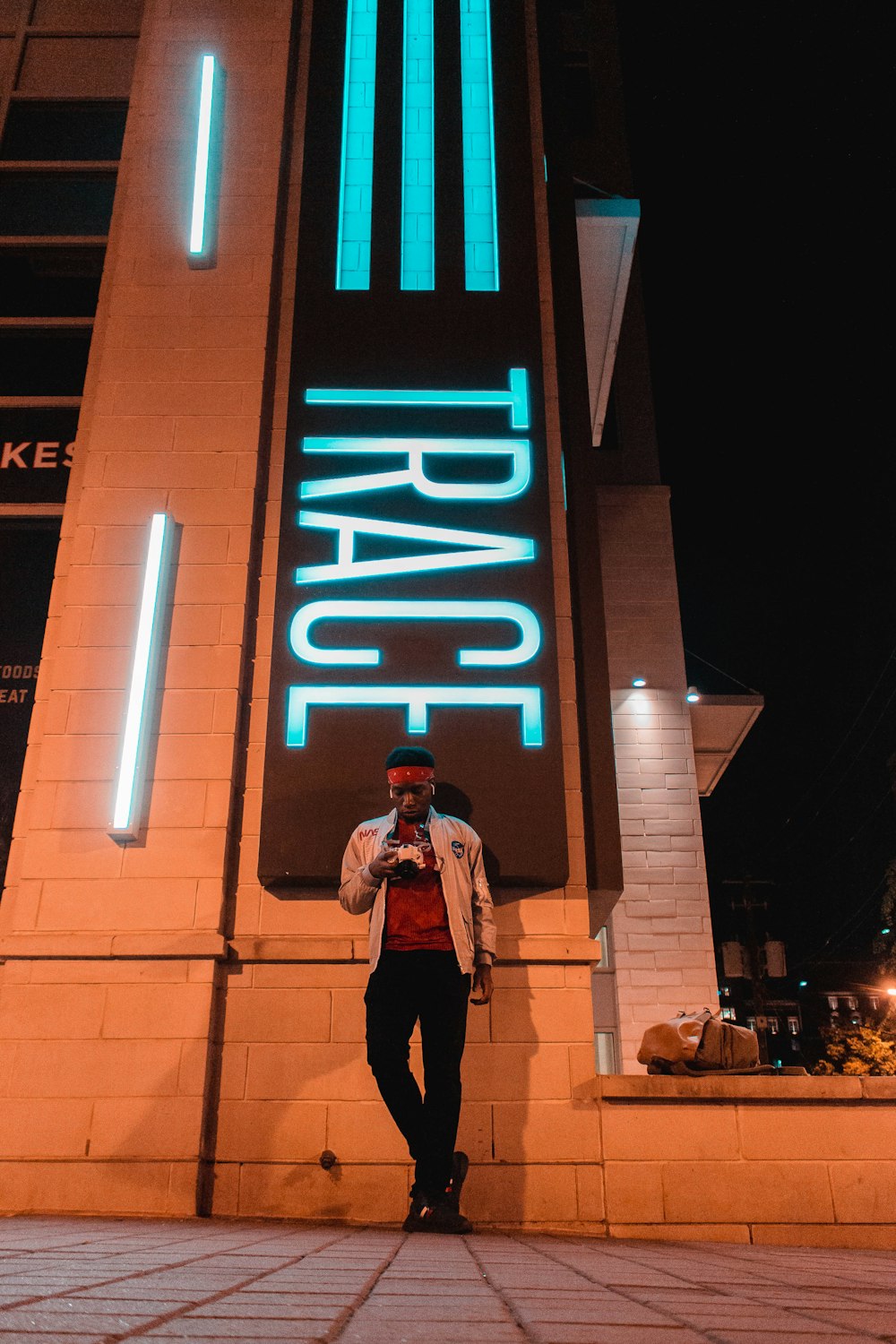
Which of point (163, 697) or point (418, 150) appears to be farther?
point (418, 150)

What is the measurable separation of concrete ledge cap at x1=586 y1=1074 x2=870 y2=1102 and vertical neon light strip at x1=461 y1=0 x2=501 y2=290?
445cm

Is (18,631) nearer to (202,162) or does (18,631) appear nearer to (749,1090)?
(202,162)

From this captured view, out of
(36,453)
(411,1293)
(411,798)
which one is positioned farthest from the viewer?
A: (36,453)

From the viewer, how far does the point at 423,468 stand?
16.4 feet

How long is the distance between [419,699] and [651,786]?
6356 millimetres

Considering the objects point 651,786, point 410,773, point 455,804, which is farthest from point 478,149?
point 651,786

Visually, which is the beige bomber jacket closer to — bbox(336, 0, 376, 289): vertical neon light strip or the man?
the man

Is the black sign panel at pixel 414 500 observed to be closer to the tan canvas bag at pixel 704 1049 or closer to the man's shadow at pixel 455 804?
the man's shadow at pixel 455 804

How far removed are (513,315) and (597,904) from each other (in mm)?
3394

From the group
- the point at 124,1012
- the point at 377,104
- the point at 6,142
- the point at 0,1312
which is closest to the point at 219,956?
the point at 124,1012

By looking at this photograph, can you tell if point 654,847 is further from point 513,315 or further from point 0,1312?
point 0,1312

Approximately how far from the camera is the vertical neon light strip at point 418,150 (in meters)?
5.89

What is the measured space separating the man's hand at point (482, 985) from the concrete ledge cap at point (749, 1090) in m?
0.72

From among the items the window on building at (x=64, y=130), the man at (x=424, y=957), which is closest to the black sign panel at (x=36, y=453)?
the window on building at (x=64, y=130)
